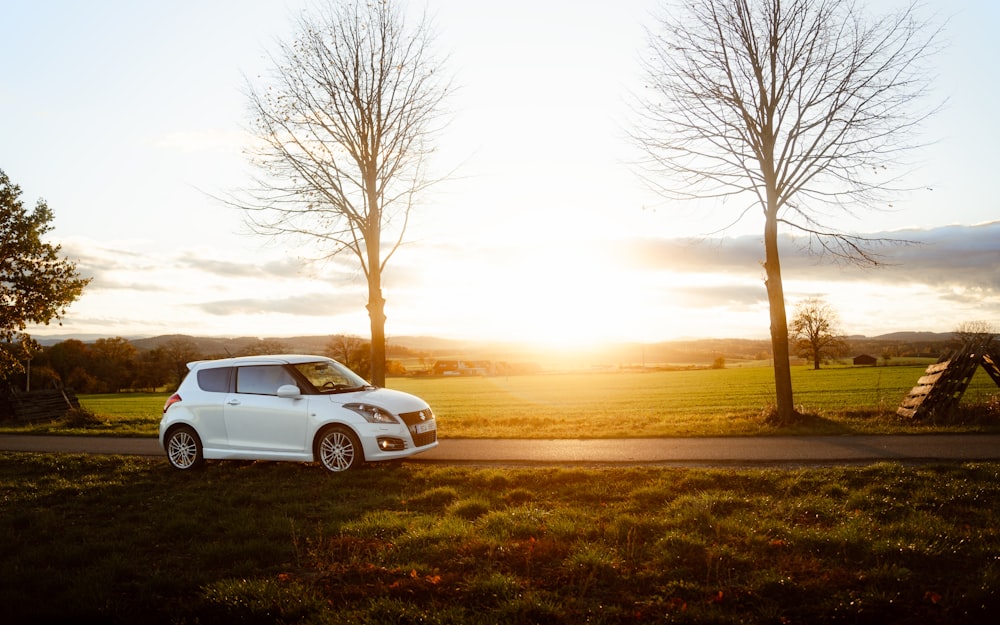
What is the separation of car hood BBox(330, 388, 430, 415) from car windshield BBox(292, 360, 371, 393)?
345 mm

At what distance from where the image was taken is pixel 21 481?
432 inches

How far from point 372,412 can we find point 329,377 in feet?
4.26

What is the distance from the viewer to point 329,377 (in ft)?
38.5

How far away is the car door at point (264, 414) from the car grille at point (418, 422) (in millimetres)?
1504

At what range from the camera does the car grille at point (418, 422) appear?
11117 millimetres

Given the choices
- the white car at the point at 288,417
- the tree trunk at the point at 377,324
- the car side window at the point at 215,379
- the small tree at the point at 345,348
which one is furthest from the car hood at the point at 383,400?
the small tree at the point at 345,348

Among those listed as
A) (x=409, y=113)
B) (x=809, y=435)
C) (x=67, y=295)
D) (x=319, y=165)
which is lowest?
(x=809, y=435)

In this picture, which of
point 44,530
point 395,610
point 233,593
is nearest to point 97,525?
point 44,530

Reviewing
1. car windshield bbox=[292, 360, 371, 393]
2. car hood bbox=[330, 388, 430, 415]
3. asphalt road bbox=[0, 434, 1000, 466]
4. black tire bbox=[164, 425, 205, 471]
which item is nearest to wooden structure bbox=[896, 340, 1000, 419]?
asphalt road bbox=[0, 434, 1000, 466]

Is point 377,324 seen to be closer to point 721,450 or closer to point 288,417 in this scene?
point 288,417

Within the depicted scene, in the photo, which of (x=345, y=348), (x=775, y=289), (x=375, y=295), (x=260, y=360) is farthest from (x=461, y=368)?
(x=260, y=360)

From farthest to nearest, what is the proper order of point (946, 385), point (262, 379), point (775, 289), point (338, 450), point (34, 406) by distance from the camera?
point (34, 406), point (775, 289), point (946, 385), point (262, 379), point (338, 450)

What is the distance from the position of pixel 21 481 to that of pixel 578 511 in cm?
874

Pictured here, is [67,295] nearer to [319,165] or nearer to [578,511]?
[319,165]
